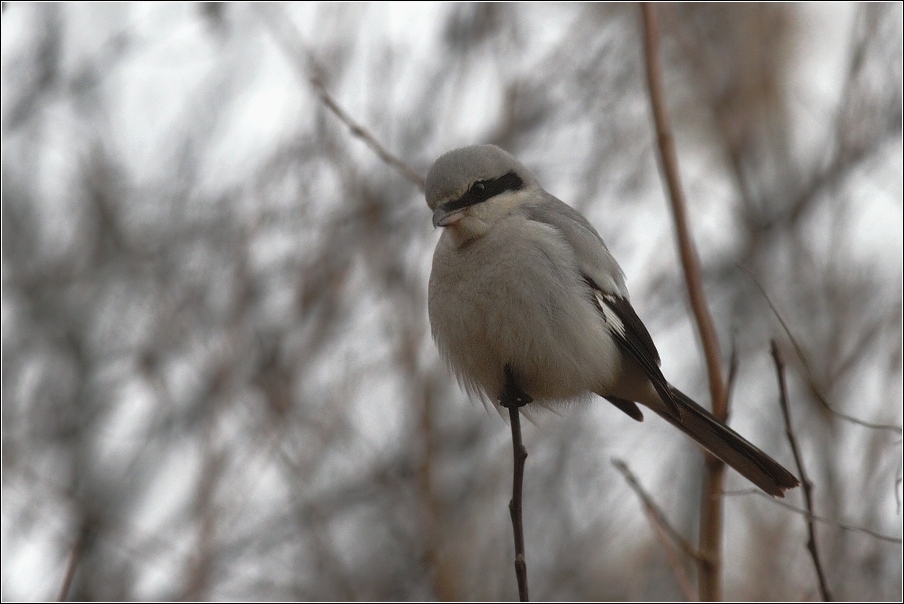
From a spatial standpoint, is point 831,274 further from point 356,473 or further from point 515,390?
point 356,473

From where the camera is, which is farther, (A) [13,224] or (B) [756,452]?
(A) [13,224]

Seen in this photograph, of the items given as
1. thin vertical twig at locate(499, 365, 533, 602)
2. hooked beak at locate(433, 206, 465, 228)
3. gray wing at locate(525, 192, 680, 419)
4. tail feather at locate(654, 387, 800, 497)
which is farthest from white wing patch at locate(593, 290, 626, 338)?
thin vertical twig at locate(499, 365, 533, 602)

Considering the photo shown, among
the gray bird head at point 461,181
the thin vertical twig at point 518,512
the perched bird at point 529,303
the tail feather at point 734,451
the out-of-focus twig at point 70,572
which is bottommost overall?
the out-of-focus twig at point 70,572

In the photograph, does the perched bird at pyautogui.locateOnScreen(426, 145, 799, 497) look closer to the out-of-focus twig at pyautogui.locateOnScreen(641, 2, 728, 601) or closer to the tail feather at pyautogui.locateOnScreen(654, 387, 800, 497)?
the tail feather at pyautogui.locateOnScreen(654, 387, 800, 497)

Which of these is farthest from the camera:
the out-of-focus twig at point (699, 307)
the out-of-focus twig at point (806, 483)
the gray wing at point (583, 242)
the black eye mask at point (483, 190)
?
the gray wing at point (583, 242)

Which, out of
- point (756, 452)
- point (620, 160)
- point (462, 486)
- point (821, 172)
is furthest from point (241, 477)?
point (821, 172)

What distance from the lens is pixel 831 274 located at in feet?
15.2

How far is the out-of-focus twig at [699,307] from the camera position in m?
2.73

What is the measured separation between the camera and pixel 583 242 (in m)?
3.20

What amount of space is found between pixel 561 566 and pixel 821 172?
272 cm

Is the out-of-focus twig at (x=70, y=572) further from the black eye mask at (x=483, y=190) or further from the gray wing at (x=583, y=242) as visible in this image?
the gray wing at (x=583, y=242)

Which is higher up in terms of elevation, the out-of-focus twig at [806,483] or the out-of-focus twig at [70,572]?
the out-of-focus twig at [806,483]

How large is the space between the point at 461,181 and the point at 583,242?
52 cm

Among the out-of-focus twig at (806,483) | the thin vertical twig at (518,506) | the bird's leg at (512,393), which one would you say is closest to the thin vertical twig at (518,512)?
the thin vertical twig at (518,506)
